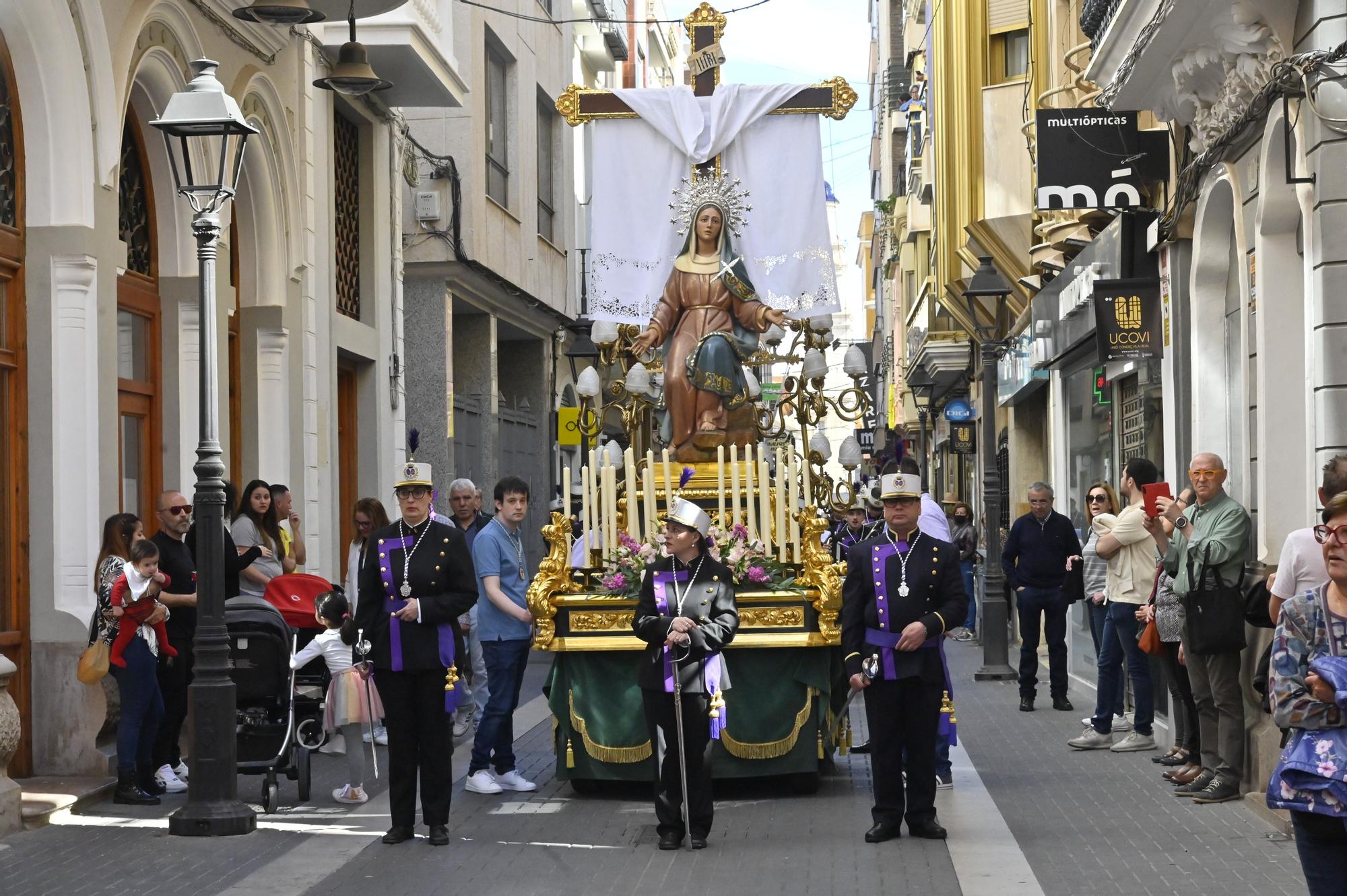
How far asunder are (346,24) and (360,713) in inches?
353

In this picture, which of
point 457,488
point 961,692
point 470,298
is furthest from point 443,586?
point 470,298

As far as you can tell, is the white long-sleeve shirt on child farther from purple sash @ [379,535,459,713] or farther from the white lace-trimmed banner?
the white lace-trimmed banner

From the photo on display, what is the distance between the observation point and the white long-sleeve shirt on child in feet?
35.0

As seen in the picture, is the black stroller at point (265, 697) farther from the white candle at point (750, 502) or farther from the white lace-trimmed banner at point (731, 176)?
the white lace-trimmed banner at point (731, 176)

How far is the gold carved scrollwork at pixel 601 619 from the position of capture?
10688 mm

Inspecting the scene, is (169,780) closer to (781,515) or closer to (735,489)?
(735,489)

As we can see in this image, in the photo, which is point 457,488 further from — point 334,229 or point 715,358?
point 334,229

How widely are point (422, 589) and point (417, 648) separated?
12.2 inches

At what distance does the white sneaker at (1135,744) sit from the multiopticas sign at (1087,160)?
395 centimetres

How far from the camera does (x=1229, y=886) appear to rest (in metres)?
7.95

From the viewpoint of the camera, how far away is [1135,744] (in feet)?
41.7

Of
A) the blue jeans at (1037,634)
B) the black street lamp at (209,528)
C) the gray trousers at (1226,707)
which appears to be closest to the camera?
the black street lamp at (209,528)

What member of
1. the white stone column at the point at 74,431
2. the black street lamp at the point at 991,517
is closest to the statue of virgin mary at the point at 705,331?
the white stone column at the point at 74,431

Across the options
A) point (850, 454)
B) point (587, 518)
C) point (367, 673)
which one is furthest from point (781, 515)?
point (367, 673)
